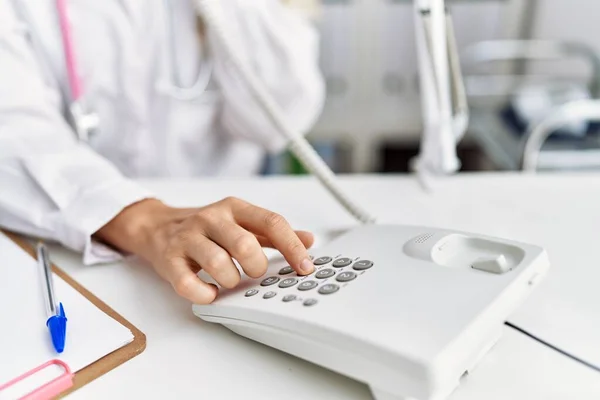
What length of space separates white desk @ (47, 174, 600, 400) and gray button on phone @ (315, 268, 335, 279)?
0.20ft

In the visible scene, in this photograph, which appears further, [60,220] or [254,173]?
[254,173]

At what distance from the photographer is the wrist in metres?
0.51

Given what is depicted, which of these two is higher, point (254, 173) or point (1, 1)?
point (1, 1)

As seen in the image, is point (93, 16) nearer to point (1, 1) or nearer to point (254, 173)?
point (1, 1)

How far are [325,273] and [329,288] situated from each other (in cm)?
3

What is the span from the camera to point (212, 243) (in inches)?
17.3

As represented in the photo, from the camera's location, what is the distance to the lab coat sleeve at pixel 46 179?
1.75ft

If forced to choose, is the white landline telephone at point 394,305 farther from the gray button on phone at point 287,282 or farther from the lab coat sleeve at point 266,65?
the lab coat sleeve at point 266,65

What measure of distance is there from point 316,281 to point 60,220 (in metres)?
0.27

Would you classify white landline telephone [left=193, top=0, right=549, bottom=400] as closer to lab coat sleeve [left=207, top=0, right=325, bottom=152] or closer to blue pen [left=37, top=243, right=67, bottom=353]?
blue pen [left=37, top=243, right=67, bottom=353]

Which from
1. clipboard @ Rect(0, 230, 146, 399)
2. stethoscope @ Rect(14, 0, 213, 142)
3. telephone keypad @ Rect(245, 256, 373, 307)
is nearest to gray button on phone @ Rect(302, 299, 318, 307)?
telephone keypad @ Rect(245, 256, 373, 307)

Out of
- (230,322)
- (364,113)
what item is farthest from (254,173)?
(364,113)

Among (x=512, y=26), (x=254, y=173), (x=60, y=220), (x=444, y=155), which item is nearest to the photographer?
(x=60, y=220)

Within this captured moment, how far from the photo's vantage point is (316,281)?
40 cm
